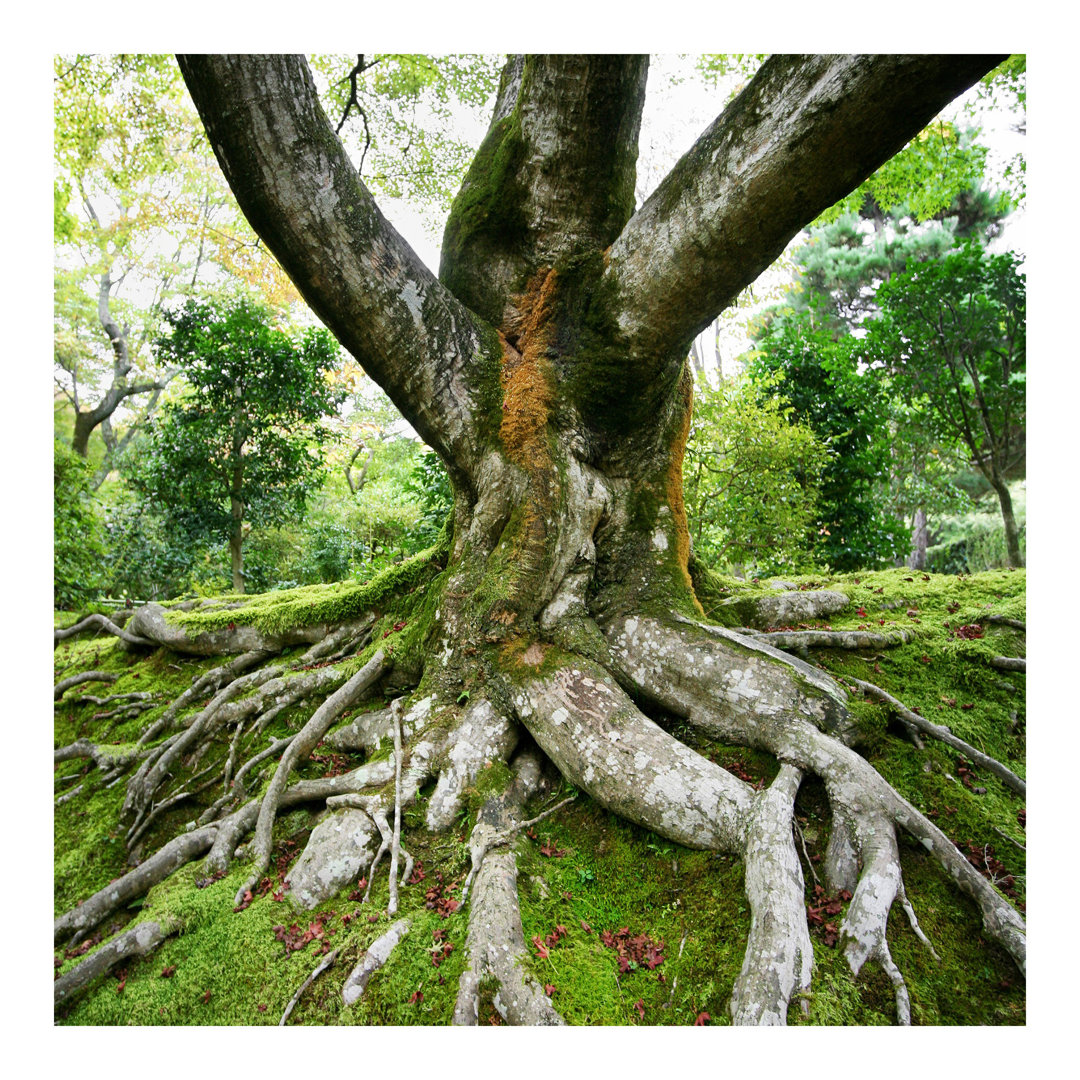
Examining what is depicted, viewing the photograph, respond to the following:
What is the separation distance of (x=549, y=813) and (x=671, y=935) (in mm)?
677

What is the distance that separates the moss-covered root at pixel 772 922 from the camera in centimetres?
169

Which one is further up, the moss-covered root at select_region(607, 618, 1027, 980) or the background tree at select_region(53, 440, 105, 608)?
the background tree at select_region(53, 440, 105, 608)

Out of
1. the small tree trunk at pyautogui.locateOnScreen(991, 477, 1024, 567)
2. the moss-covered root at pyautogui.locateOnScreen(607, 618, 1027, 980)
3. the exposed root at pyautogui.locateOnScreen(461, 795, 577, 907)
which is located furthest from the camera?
the small tree trunk at pyautogui.locateOnScreen(991, 477, 1024, 567)

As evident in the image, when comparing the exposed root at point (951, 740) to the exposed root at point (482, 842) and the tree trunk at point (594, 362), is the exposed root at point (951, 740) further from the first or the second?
the exposed root at point (482, 842)

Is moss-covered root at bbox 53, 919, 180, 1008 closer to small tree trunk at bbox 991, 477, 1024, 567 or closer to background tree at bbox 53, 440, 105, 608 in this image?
background tree at bbox 53, 440, 105, 608

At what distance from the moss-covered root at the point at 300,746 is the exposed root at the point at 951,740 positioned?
2484mm

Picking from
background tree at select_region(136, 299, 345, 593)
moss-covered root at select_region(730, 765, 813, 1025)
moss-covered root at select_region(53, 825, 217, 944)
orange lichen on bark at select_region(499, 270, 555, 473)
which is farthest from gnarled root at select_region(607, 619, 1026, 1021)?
background tree at select_region(136, 299, 345, 593)

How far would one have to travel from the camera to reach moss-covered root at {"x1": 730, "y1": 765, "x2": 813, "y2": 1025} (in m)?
1.69

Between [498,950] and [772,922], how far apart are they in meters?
0.84

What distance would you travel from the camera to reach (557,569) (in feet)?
10.1

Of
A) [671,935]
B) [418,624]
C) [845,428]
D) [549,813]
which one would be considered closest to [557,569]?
[418,624]

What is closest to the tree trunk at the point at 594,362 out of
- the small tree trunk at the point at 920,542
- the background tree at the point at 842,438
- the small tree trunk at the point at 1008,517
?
the small tree trunk at the point at 1008,517

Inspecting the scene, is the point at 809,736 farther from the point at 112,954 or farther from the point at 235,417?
the point at 235,417

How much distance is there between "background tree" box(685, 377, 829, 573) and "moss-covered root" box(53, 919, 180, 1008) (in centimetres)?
571
